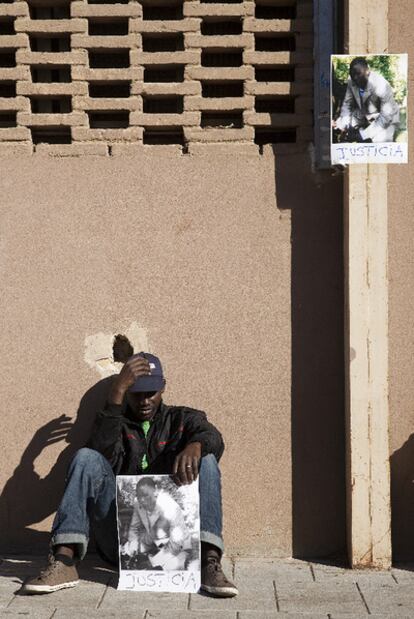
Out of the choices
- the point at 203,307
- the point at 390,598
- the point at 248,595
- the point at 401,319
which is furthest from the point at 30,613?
the point at 401,319

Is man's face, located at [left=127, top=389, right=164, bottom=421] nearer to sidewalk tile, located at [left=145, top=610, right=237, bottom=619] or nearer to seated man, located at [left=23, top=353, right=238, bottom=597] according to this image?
seated man, located at [left=23, top=353, right=238, bottom=597]

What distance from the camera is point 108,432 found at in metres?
4.15

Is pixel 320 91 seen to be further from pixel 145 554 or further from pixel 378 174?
pixel 145 554

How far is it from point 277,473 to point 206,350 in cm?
73

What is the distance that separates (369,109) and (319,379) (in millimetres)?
1383

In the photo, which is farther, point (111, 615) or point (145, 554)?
point (145, 554)

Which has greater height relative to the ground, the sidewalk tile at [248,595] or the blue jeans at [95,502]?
the blue jeans at [95,502]

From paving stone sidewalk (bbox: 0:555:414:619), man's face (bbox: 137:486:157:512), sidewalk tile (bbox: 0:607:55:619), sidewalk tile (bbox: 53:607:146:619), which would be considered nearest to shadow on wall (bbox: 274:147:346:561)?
paving stone sidewalk (bbox: 0:555:414:619)

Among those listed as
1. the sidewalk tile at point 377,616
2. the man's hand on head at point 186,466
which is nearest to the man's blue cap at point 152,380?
the man's hand on head at point 186,466

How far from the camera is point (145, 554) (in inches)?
160

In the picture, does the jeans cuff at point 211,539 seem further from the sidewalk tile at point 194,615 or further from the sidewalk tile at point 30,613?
the sidewalk tile at point 30,613

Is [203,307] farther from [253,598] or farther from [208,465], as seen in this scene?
[253,598]

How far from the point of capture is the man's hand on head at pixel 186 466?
3.98 metres

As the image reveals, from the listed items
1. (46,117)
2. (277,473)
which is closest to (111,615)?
(277,473)
